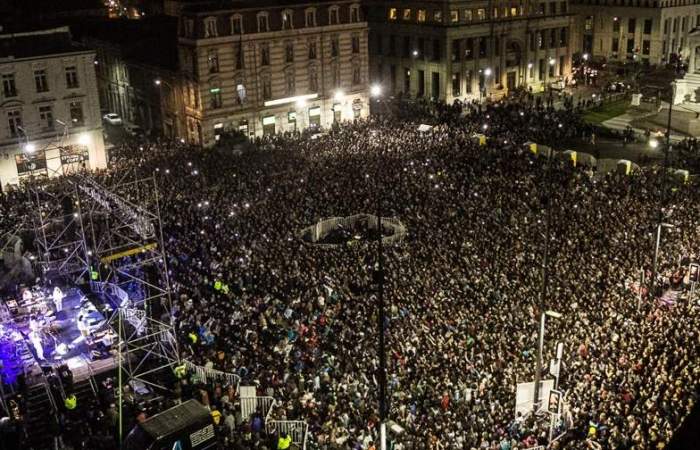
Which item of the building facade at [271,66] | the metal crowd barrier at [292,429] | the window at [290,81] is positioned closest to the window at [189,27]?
the building facade at [271,66]

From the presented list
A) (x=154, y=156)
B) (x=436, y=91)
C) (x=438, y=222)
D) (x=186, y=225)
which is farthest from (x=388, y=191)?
(x=436, y=91)

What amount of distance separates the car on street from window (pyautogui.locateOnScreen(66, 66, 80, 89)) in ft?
58.9

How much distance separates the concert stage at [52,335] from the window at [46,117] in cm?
2302

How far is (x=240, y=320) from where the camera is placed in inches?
1080

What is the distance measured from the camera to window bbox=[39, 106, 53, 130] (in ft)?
166

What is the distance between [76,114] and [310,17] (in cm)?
→ 2088

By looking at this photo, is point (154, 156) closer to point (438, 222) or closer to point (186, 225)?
point (186, 225)

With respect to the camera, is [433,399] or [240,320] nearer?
[433,399]

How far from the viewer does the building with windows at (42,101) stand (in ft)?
160

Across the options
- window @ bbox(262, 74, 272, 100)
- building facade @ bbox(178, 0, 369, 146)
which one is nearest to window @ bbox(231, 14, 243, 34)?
building facade @ bbox(178, 0, 369, 146)

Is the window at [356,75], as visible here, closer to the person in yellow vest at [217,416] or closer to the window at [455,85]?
the window at [455,85]

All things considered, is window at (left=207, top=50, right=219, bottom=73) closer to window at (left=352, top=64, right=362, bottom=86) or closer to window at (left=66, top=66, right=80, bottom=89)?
window at (left=66, top=66, right=80, bottom=89)

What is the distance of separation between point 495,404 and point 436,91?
5703cm

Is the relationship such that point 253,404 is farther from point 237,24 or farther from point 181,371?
point 237,24
